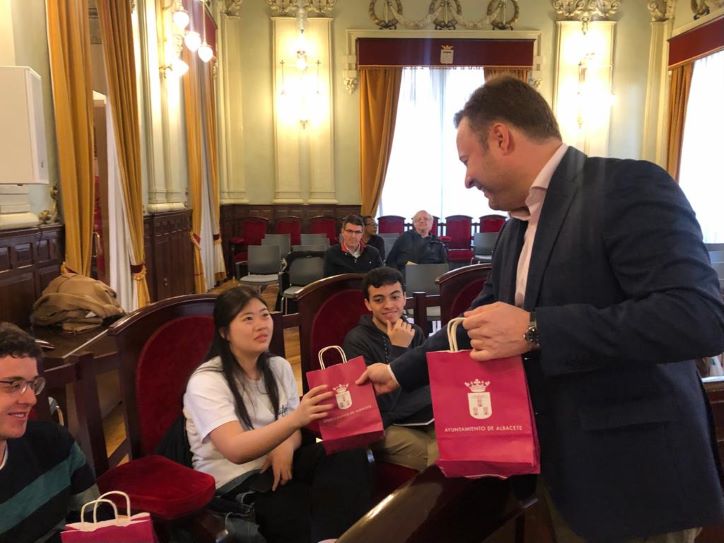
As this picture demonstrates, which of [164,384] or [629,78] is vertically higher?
[629,78]

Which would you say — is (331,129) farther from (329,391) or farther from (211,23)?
(329,391)

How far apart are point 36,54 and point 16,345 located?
301cm

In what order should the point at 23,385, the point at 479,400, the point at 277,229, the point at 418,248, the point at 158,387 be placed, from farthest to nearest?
the point at 277,229 → the point at 418,248 → the point at 158,387 → the point at 23,385 → the point at 479,400

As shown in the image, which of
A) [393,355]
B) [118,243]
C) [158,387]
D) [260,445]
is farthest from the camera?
[118,243]

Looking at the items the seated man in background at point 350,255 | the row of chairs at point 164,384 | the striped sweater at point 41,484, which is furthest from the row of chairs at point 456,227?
the striped sweater at point 41,484

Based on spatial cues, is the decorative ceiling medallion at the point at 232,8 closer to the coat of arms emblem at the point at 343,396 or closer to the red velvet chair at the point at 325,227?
the red velvet chair at the point at 325,227

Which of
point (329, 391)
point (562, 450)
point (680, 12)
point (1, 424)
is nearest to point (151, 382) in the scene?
point (1, 424)

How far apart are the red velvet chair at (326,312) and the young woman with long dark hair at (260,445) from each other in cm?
37

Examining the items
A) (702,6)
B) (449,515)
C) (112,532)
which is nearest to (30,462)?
(112,532)

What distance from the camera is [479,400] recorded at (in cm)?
97

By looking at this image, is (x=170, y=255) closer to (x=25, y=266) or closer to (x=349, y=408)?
(x=25, y=266)

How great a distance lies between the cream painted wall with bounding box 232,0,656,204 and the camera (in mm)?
9641

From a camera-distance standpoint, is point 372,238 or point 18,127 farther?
point 372,238

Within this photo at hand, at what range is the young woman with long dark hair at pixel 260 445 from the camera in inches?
65.6
